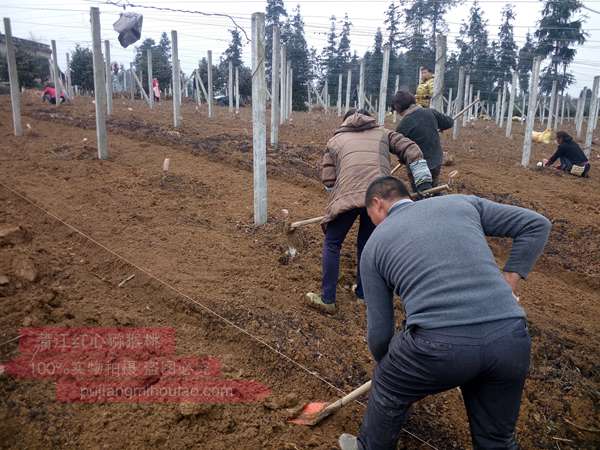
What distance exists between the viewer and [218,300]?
3.54 metres

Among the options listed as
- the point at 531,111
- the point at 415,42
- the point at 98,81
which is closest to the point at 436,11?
the point at 415,42

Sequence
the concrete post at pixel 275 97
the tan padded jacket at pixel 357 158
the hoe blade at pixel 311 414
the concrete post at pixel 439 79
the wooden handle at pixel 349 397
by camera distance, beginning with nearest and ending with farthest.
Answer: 1. the wooden handle at pixel 349 397
2. the hoe blade at pixel 311 414
3. the tan padded jacket at pixel 357 158
4. the concrete post at pixel 439 79
5. the concrete post at pixel 275 97

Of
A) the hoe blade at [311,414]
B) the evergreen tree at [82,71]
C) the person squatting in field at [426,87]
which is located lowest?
the hoe blade at [311,414]

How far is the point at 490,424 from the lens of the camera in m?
1.91

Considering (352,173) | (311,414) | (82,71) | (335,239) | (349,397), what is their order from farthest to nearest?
(82,71), (335,239), (352,173), (311,414), (349,397)

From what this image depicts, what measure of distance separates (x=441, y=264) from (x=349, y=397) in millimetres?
1031

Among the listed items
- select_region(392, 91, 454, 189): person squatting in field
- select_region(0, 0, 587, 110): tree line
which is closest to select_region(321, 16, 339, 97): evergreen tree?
select_region(0, 0, 587, 110): tree line

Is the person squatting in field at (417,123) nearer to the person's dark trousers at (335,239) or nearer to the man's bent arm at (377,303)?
the person's dark trousers at (335,239)

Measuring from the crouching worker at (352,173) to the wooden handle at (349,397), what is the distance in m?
1.13

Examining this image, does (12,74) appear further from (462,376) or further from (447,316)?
(462,376)

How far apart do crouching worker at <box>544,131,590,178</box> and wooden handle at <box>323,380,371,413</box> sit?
944 centimetres

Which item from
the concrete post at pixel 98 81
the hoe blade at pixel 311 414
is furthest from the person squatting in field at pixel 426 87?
the hoe blade at pixel 311 414

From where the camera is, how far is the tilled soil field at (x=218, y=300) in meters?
2.44

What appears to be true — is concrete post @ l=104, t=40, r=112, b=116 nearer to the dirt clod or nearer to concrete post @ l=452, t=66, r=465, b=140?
the dirt clod
